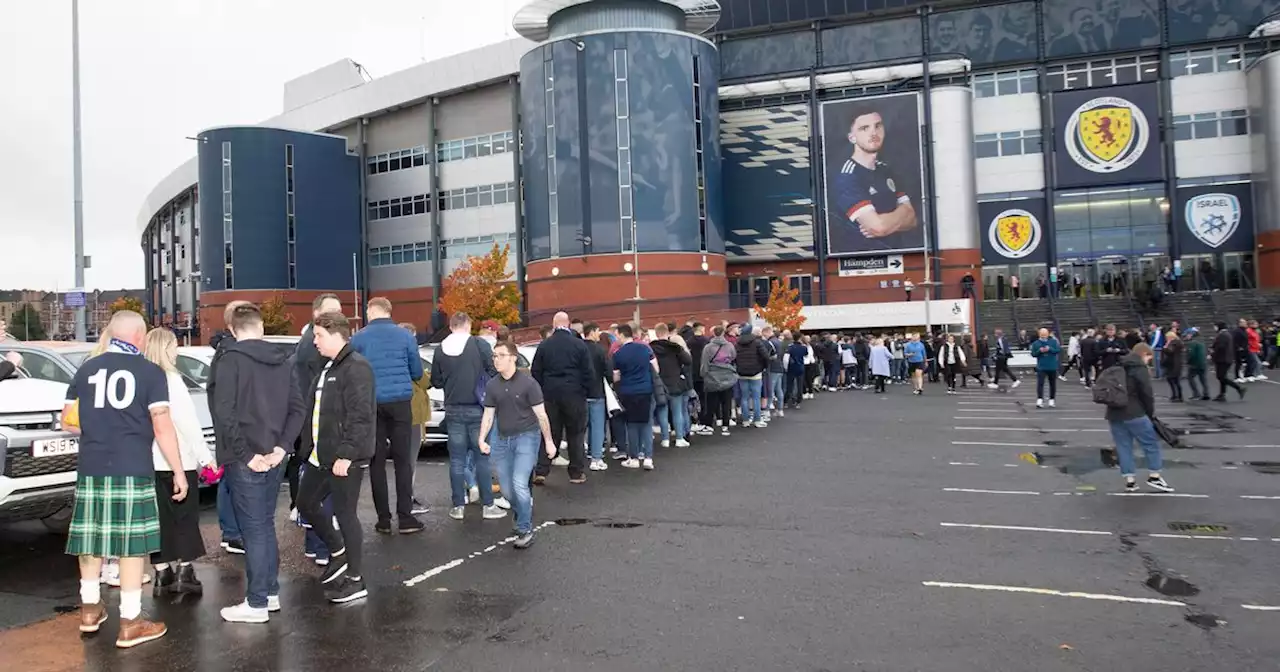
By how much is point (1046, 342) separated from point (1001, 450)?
7.66 m

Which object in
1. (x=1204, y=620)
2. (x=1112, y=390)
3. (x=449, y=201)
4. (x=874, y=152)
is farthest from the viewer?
(x=449, y=201)

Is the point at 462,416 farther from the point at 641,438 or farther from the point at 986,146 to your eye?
the point at 986,146

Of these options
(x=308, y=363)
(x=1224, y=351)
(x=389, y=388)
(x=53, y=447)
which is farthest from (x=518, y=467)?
(x=1224, y=351)

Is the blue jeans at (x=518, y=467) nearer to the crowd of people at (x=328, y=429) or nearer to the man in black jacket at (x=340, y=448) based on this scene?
the crowd of people at (x=328, y=429)

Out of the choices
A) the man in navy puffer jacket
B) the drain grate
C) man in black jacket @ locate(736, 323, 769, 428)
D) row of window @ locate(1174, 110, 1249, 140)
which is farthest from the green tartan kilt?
row of window @ locate(1174, 110, 1249, 140)

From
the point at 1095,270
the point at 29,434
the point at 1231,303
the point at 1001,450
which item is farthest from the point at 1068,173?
the point at 29,434

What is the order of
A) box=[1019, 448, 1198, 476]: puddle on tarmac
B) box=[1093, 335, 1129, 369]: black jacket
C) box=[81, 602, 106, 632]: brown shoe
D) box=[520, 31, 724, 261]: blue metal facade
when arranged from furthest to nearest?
1. box=[520, 31, 724, 261]: blue metal facade
2. box=[1093, 335, 1129, 369]: black jacket
3. box=[1019, 448, 1198, 476]: puddle on tarmac
4. box=[81, 602, 106, 632]: brown shoe

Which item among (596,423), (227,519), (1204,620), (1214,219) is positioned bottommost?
(1204,620)

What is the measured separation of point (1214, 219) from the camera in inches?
1816

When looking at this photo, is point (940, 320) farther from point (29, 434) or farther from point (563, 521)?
point (29, 434)

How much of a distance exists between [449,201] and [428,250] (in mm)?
3701

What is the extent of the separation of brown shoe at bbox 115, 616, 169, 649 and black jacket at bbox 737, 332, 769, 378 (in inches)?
454

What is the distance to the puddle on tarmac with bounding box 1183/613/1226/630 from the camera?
523cm

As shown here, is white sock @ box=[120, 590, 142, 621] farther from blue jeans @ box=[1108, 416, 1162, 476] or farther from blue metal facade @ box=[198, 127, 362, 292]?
blue metal facade @ box=[198, 127, 362, 292]
